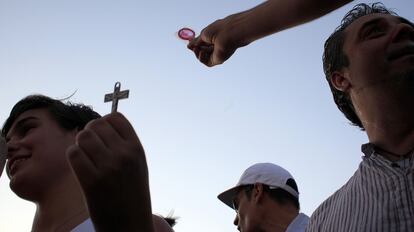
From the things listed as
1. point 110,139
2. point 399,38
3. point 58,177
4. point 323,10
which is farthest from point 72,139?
point 110,139

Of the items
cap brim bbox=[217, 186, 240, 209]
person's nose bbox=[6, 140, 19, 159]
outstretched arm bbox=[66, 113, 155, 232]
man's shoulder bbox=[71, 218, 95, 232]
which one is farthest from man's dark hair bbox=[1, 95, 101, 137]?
outstretched arm bbox=[66, 113, 155, 232]

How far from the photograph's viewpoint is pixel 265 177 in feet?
11.6

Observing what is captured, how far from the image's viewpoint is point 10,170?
89.5 inches

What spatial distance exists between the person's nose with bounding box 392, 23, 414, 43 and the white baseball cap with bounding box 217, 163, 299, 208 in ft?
5.56

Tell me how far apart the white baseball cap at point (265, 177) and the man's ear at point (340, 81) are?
132cm

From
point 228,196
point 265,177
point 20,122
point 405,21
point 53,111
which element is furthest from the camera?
point 228,196

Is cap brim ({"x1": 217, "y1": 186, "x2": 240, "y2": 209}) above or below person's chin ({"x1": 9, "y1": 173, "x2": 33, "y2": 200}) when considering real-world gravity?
below

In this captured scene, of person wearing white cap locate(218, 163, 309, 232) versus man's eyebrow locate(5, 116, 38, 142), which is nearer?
man's eyebrow locate(5, 116, 38, 142)

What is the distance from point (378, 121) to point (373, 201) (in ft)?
1.35

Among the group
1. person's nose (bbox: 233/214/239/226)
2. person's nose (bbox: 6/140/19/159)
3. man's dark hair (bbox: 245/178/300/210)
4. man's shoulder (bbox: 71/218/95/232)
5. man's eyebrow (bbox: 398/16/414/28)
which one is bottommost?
person's nose (bbox: 233/214/239/226)

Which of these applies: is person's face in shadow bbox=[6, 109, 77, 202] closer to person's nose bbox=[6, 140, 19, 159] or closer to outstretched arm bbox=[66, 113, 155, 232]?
person's nose bbox=[6, 140, 19, 159]

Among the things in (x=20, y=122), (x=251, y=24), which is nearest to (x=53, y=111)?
(x=20, y=122)

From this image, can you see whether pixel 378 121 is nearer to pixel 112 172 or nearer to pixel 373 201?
Result: pixel 373 201

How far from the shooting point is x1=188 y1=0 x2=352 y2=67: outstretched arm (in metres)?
1.58
